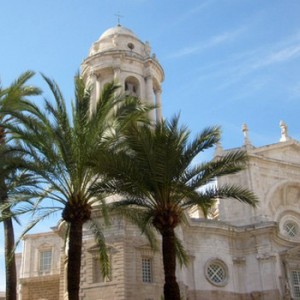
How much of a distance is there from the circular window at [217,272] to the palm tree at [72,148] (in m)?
19.1

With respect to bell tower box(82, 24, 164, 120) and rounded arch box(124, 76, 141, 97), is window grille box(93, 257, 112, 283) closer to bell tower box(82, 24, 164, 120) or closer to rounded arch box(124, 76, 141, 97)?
bell tower box(82, 24, 164, 120)

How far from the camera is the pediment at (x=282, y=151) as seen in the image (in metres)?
42.0

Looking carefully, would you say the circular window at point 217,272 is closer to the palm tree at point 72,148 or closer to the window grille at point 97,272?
the window grille at point 97,272

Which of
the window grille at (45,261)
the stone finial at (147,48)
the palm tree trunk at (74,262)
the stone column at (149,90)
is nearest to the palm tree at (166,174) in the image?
the palm tree trunk at (74,262)

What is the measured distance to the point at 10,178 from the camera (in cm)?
1986

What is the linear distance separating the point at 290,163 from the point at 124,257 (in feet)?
64.4

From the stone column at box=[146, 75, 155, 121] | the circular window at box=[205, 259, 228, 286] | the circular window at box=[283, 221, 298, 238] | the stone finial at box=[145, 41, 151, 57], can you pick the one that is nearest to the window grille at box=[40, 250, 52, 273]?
the circular window at box=[205, 259, 228, 286]

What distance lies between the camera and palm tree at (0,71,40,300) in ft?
61.6

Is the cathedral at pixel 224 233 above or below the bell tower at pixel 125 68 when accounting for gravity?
below

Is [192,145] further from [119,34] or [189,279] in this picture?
[119,34]

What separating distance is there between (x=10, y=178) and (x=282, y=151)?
28.5 meters

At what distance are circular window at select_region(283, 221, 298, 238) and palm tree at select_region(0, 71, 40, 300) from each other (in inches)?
1030

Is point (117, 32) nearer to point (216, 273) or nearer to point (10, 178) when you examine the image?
point (216, 273)

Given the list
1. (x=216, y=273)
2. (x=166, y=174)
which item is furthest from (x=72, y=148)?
(x=216, y=273)
